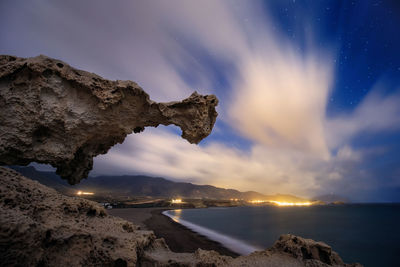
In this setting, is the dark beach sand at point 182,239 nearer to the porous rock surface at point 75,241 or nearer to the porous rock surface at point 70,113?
the porous rock surface at point 75,241

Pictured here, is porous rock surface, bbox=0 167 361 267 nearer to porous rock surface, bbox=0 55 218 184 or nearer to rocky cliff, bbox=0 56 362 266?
rocky cliff, bbox=0 56 362 266

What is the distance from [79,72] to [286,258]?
32.5 ft

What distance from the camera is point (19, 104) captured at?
612 centimetres

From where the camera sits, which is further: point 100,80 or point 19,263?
point 100,80

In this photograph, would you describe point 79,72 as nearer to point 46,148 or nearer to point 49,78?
point 49,78

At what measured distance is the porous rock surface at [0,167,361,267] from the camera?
2855 mm

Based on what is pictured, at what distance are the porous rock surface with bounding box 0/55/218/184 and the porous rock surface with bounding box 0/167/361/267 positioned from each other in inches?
107

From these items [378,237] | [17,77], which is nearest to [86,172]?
[17,77]

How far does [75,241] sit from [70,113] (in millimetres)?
4938

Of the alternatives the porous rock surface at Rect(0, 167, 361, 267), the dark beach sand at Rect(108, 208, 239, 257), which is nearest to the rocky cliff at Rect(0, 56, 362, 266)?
the porous rock surface at Rect(0, 167, 361, 267)

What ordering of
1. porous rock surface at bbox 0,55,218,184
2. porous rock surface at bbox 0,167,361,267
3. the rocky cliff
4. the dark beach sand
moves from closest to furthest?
porous rock surface at bbox 0,167,361,267 < the rocky cliff < porous rock surface at bbox 0,55,218,184 < the dark beach sand

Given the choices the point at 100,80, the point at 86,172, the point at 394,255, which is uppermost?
the point at 100,80

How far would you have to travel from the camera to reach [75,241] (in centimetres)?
397

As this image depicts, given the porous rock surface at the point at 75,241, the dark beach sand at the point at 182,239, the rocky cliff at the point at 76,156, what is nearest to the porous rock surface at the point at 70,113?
the rocky cliff at the point at 76,156
